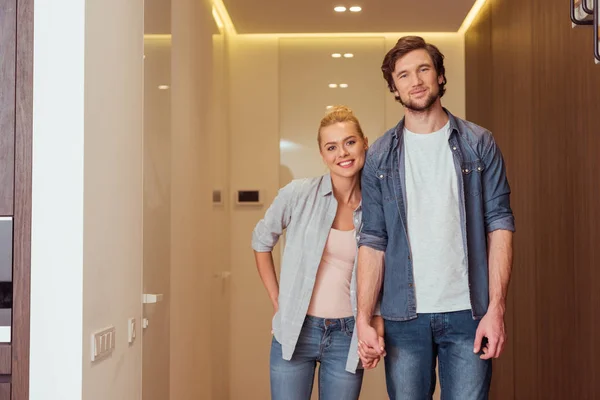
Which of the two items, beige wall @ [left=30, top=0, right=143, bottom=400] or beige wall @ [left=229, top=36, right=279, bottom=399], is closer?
beige wall @ [left=30, top=0, right=143, bottom=400]

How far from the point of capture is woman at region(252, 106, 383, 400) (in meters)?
2.69

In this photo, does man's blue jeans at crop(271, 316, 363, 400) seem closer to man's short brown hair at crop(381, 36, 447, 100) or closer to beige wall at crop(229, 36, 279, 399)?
man's short brown hair at crop(381, 36, 447, 100)

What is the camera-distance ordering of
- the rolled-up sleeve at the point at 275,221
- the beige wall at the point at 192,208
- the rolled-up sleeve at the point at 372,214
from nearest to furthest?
1. the rolled-up sleeve at the point at 372,214
2. the rolled-up sleeve at the point at 275,221
3. the beige wall at the point at 192,208

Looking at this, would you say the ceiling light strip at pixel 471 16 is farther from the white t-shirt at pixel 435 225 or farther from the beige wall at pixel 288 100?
the white t-shirt at pixel 435 225

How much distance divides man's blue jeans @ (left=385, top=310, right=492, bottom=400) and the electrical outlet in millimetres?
848

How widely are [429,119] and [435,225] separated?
339mm

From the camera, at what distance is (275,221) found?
2957 millimetres

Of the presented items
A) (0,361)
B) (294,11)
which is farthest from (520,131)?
(0,361)

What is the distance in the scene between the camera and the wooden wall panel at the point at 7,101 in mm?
1950

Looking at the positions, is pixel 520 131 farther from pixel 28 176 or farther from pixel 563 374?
pixel 28 176

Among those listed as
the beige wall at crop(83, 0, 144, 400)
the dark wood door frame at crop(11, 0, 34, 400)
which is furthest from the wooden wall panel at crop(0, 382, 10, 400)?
the beige wall at crop(83, 0, 144, 400)

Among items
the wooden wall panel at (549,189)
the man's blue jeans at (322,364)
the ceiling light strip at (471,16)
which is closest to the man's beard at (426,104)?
the man's blue jeans at (322,364)

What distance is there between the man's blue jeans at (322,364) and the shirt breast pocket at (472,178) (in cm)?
68

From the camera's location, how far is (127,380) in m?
2.49
